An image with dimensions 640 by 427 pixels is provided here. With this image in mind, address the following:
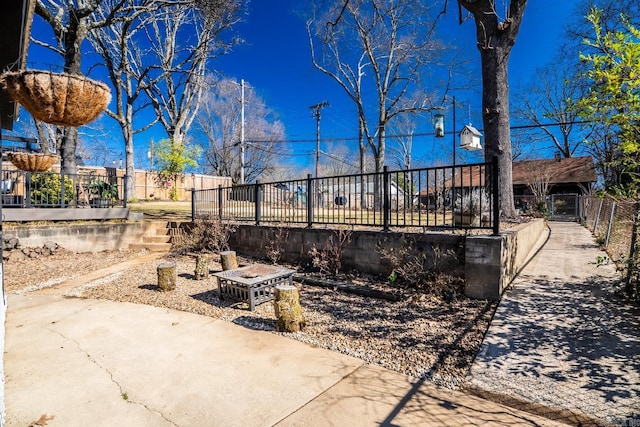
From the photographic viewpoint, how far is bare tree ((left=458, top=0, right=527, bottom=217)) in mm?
6688

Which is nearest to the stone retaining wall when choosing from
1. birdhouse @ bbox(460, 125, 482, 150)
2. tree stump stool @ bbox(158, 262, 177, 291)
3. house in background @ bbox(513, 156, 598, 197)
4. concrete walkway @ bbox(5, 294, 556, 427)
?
tree stump stool @ bbox(158, 262, 177, 291)

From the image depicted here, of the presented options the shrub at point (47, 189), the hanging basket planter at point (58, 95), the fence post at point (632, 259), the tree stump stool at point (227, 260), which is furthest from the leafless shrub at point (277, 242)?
the shrub at point (47, 189)

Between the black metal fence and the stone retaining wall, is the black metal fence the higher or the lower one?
the higher one

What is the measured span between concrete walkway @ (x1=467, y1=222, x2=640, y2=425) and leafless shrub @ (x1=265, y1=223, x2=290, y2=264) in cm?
415

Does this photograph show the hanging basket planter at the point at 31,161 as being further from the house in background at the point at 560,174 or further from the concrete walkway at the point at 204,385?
the house in background at the point at 560,174

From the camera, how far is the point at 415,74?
66.9 ft

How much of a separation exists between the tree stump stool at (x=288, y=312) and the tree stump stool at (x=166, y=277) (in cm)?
Answer: 246

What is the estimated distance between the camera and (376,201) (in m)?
5.89

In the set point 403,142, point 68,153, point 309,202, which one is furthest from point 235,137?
point 309,202

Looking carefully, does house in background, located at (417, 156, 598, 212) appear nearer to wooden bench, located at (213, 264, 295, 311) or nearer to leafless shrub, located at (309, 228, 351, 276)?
leafless shrub, located at (309, 228, 351, 276)

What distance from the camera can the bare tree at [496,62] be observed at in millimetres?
6688

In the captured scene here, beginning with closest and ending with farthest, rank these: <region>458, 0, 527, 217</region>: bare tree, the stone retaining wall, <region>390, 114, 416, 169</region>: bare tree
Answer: <region>458, 0, 527, 217</region>: bare tree < the stone retaining wall < <region>390, 114, 416, 169</region>: bare tree

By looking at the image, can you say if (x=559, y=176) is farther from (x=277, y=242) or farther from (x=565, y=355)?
(x=565, y=355)

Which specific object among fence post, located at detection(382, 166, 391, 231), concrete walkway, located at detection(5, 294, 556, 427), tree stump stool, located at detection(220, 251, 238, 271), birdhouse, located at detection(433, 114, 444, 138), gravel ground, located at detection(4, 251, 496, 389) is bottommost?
concrete walkway, located at detection(5, 294, 556, 427)
